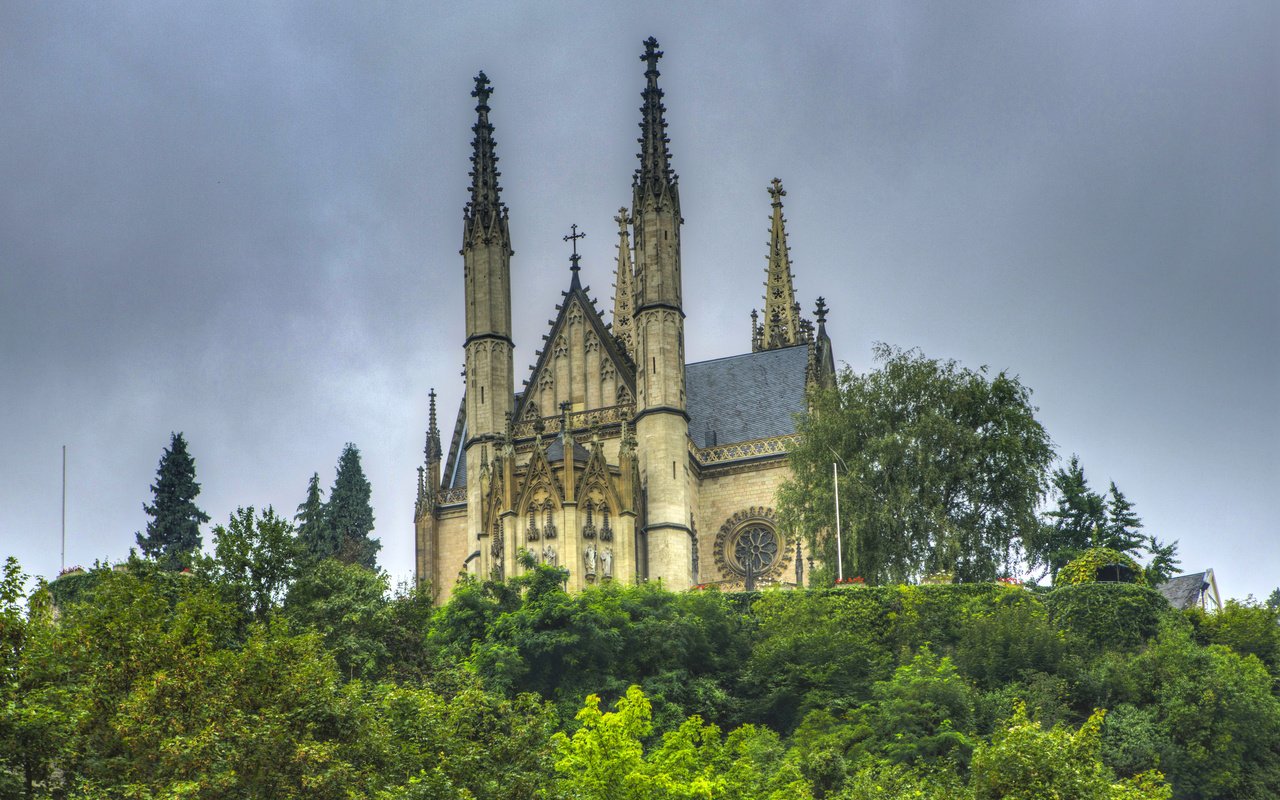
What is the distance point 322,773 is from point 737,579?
44.1 meters

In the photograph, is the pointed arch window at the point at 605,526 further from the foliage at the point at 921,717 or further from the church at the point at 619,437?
the foliage at the point at 921,717

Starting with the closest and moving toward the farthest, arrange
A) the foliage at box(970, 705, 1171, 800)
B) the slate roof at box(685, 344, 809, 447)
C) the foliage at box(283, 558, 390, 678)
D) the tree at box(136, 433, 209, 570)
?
the foliage at box(970, 705, 1171, 800) < the foliage at box(283, 558, 390, 678) < the tree at box(136, 433, 209, 570) < the slate roof at box(685, 344, 809, 447)

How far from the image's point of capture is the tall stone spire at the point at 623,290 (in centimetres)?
9125

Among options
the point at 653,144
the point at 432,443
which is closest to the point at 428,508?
the point at 432,443

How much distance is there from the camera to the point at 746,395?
8175 centimetres

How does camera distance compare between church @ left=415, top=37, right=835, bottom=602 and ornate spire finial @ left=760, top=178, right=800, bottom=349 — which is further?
ornate spire finial @ left=760, top=178, right=800, bottom=349

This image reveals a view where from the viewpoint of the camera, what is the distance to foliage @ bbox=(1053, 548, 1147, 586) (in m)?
59.9

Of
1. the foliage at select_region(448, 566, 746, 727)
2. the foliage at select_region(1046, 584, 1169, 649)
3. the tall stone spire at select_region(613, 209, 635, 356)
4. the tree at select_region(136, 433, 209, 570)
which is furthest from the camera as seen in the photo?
the tall stone spire at select_region(613, 209, 635, 356)

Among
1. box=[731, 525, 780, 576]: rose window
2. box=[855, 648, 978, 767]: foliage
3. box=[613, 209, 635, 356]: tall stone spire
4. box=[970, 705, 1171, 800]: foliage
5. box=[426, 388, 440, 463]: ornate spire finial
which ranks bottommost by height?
box=[970, 705, 1171, 800]: foliage

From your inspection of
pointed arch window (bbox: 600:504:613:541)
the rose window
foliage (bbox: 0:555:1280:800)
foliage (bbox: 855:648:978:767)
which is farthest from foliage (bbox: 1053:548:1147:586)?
pointed arch window (bbox: 600:504:613:541)

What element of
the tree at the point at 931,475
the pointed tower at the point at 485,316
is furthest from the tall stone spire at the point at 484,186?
the tree at the point at 931,475

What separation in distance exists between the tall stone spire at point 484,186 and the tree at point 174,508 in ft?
51.9

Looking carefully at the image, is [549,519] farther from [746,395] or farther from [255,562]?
[255,562]

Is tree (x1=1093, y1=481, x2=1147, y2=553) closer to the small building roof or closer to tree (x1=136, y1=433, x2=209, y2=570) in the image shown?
the small building roof
